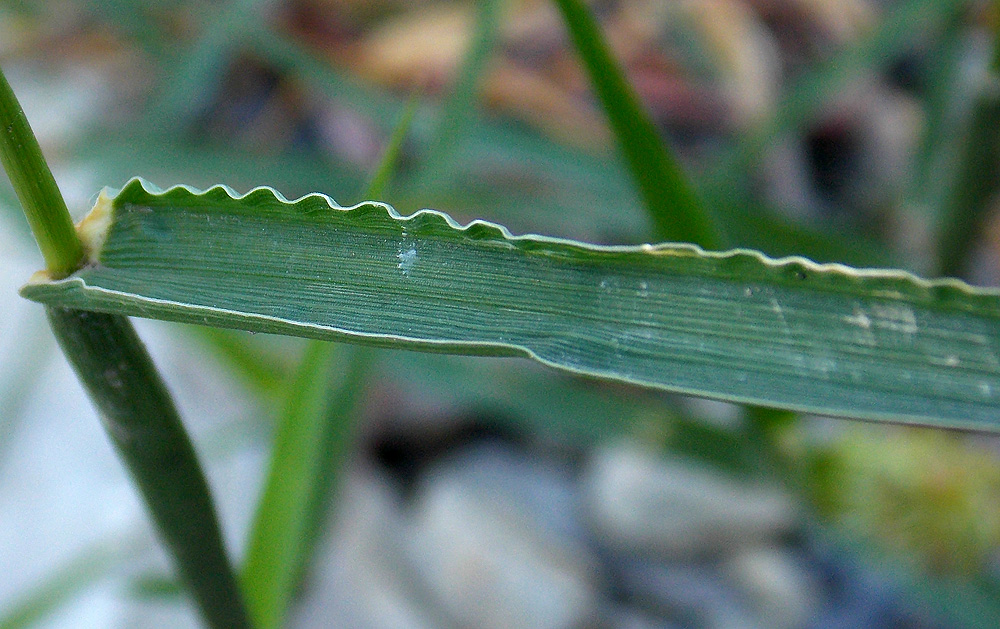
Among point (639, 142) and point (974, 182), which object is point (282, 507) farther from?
point (974, 182)

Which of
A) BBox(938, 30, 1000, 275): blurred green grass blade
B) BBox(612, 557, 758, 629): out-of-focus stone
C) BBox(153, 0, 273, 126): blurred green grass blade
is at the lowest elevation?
BBox(612, 557, 758, 629): out-of-focus stone

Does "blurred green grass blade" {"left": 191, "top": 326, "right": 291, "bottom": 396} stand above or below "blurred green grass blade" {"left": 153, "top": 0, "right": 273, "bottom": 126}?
below

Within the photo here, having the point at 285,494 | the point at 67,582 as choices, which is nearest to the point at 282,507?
the point at 285,494

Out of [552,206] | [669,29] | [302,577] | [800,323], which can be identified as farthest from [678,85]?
[800,323]

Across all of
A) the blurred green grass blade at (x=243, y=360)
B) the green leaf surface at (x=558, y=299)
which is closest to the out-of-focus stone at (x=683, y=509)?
the blurred green grass blade at (x=243, y=360)

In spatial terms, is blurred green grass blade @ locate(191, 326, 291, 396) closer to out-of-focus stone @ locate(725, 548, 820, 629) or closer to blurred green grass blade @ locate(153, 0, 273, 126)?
blurred green grass blade @ locate(153, 0, 273, 126)

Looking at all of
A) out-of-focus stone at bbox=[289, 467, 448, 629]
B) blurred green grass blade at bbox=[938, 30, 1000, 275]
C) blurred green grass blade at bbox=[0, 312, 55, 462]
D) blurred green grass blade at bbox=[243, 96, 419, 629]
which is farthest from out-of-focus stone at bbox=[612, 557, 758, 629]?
blurred green grass blade at bbox=[0, 312, 55, 462]
